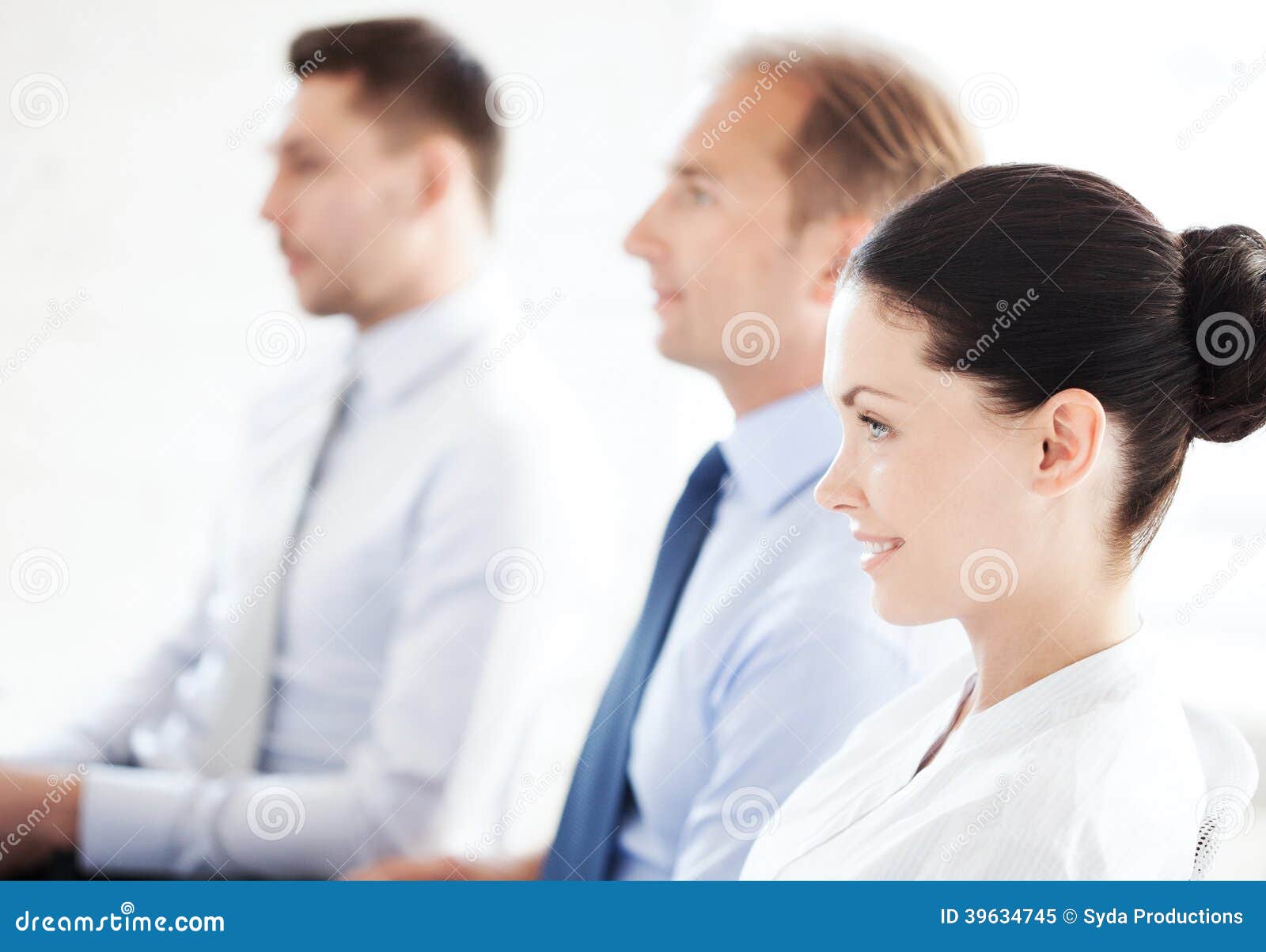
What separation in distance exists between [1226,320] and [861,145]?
47 cm

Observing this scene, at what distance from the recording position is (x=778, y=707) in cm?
112

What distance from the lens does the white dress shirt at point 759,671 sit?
3.68 ft

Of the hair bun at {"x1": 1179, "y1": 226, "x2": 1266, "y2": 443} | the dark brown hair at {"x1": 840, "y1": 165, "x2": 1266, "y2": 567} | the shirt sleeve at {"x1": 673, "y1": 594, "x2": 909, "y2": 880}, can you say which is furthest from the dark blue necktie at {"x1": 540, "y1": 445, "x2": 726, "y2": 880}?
the hair bun at {"x1": 1179, "y1": 226, "x2": 1266, "y2": 443}

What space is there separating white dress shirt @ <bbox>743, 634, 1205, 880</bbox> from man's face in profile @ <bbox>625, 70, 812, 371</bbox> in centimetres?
55

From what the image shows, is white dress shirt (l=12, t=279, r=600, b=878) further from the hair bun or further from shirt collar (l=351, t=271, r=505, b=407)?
the hair bun

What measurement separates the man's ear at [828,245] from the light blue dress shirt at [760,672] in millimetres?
121

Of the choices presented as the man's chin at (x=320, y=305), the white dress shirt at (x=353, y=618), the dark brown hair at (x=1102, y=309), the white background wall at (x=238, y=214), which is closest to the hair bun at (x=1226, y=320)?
the dark brown hair at (x=1102, y=309)

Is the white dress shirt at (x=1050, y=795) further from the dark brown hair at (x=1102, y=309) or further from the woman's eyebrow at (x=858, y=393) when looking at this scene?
the woman's eyebrow at (x=858, y=393)

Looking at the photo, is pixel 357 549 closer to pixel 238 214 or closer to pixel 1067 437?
pixel 238 214

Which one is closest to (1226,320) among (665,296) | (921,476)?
(921,476)

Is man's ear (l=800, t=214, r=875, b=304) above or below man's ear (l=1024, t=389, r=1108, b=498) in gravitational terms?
above

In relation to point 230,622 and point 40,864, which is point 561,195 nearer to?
point 230,622

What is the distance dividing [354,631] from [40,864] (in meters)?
0.49

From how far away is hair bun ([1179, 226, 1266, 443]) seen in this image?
2.74ft
